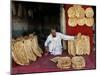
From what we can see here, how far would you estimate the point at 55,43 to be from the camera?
5.87ft

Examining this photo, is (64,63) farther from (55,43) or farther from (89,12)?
(89,12)

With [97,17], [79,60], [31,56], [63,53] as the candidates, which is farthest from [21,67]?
[97,17]

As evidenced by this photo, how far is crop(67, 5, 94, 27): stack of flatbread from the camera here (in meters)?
1.83

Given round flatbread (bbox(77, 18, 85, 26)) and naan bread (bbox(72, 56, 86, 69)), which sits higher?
round flatbread (bbox(77, 18, 85, 26))

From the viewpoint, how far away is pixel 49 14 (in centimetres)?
176

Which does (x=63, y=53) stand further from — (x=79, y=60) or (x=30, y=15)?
(x=30, y=15)

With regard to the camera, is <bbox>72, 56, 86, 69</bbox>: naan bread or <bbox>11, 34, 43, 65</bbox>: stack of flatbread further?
<bbox>72, 56, 86, 69</bbox>: naan bread

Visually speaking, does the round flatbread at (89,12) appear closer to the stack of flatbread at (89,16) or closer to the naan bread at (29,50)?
the stack of flatbread at (89,16)

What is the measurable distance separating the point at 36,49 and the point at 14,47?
16 centimetres

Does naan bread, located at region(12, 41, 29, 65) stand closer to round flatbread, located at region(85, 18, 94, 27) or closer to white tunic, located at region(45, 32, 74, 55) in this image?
white tunic, located at region(45, 32, 74, 55)

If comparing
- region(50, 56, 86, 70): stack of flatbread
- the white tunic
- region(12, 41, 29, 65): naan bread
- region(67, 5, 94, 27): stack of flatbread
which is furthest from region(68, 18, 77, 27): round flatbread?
region(12, 41, 29, 65): naan bread

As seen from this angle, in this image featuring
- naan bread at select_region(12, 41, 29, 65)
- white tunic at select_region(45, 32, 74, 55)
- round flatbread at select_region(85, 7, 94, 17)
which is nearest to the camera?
naan bread at select_region(12, 41, 29, 65)

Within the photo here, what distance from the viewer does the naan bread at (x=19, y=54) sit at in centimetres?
167

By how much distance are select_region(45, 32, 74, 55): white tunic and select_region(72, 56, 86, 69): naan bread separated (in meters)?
0.13
